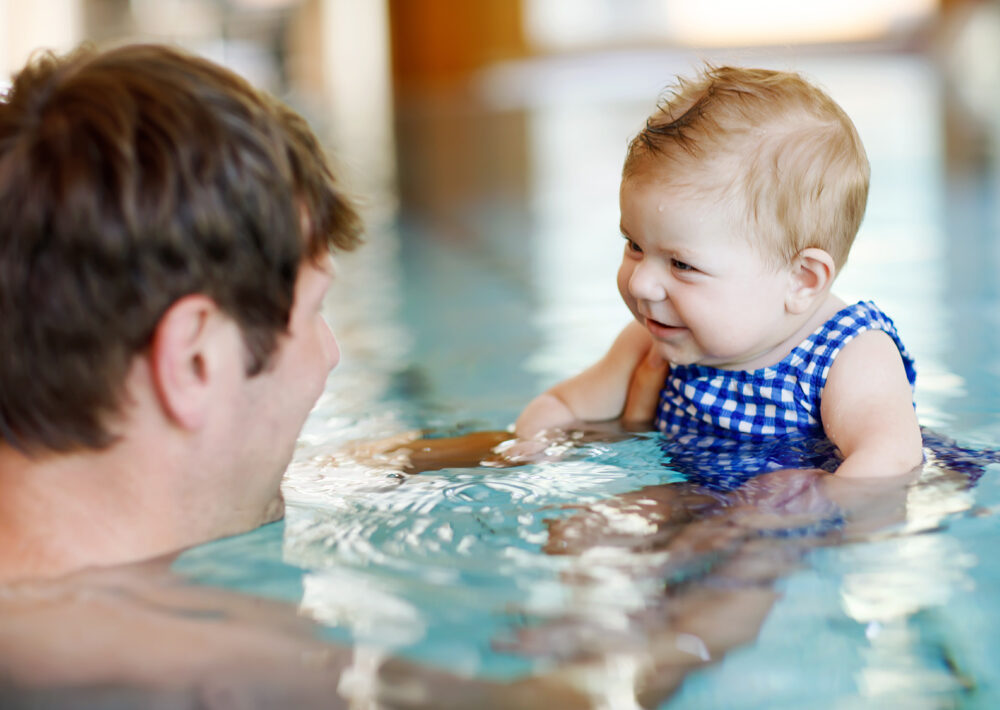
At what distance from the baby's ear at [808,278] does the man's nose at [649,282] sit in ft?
0.66

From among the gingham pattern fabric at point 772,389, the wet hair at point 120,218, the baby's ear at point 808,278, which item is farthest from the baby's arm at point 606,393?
the wet hair at point 120,218

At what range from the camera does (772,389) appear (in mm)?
1905

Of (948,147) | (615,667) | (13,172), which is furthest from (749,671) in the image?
(948,147)

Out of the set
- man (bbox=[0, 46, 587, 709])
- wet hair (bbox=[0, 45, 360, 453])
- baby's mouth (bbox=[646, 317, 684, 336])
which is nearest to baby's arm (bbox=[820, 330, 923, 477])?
baby's mouth (bbox=[646, 317, 684, 336])

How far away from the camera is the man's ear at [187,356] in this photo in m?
1.22

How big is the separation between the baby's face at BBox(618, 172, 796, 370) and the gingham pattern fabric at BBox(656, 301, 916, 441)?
67 millimetres

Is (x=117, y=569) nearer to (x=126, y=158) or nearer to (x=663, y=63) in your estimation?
(x=126, y=158)

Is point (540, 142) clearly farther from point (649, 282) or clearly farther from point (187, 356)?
point (187, 356)

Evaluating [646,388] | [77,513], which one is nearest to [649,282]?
[646,388]

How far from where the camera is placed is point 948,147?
25.4 ft

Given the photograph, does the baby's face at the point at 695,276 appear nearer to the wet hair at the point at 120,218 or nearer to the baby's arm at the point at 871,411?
the baby's arm at the point at 871,411

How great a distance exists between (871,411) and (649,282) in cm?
39

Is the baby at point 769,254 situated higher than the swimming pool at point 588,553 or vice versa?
the baby at point 769,254

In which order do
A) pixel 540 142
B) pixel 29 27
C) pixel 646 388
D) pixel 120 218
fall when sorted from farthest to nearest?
pixel 29 27 < pixel 540 142 < pixel 646 388 < pixel 120 218
